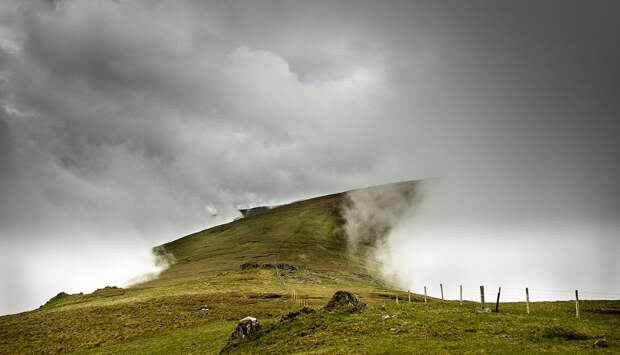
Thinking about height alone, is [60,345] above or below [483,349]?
below

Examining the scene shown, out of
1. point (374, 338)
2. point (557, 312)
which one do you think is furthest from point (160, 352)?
point (557, 312)

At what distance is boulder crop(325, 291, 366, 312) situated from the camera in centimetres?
4069

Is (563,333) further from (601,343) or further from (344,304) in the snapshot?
(344,304)

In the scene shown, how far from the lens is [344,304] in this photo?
136ft

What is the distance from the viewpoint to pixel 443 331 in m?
31.2

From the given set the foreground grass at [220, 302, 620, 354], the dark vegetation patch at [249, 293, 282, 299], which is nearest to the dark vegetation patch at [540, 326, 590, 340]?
the foreground grass at [220, 302, 620, 354]

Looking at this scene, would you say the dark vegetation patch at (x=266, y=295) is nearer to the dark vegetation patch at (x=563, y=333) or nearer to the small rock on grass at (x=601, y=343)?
the dark vegetation patch at (x=563, y=333)

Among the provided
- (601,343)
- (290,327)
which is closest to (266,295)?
(290,327)

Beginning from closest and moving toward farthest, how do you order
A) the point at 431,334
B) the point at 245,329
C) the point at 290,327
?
the point at 431,334 < the point at 290,327 < the point at 245,329

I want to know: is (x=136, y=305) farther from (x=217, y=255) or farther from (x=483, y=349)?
(x=217, y=255)

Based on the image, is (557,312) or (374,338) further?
(557,312)

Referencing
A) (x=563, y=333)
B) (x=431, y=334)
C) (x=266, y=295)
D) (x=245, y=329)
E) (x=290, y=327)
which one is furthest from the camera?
(x=266, y=295)

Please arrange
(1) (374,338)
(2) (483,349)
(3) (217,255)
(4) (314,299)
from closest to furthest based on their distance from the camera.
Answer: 1. (2) (483,349)
2. (1) (374,338)
3. (4) (314,299)
4. (3) (217,255)

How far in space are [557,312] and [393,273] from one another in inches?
6377
